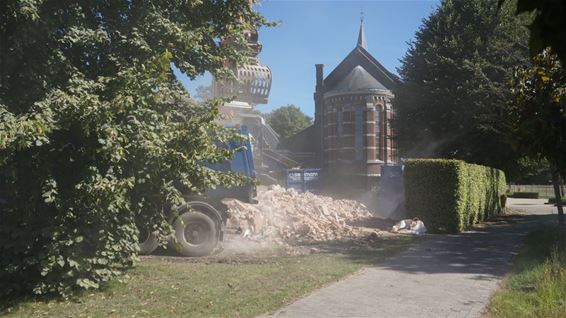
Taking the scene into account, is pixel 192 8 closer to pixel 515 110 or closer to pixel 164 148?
pixel 164 148

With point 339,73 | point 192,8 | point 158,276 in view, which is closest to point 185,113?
point 192,8

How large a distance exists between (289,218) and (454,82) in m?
12.7

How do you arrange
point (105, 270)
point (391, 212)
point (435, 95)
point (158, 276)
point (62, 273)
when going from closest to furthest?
point (62, 273), point (105, 270), point (158, 276), point (391, 212), point (435, 95)

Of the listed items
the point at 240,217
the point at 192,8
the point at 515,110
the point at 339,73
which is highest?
the point at 339,73

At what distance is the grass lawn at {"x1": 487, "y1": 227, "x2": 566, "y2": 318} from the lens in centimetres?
650

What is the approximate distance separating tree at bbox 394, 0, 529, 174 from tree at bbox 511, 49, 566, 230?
46.6ft

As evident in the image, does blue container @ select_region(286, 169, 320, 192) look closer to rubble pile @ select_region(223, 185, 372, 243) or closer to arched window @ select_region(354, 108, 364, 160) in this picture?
rubble pile @ select_region(223, 185, 372, 243)

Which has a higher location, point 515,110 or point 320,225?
point 515,110

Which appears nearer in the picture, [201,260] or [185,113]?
[185,113]

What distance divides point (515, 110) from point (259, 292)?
448 cm

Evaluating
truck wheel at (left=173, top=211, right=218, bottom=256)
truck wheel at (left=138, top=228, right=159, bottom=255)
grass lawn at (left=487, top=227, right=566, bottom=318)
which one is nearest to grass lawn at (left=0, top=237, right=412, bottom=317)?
truck wheel at (left=138, top=228, right=159, bottom=255)

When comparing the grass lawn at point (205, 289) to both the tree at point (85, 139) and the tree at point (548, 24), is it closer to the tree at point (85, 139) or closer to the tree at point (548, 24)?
the tree at point (85, 139)

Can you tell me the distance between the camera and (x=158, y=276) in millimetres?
9133

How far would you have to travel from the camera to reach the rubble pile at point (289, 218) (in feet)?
46.6
